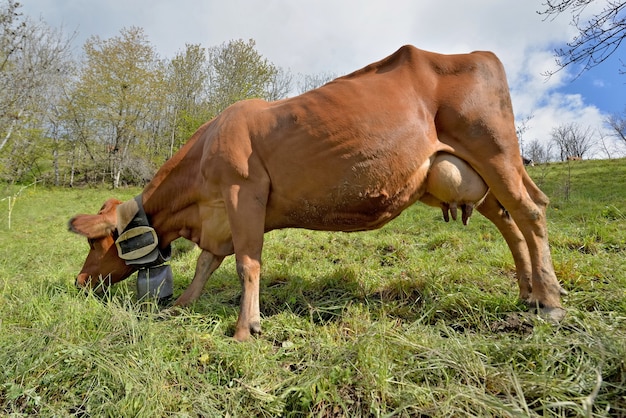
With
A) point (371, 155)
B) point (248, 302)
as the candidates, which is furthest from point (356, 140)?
point (248, 302)

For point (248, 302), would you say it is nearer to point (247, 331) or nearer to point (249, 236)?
point (247, 331)

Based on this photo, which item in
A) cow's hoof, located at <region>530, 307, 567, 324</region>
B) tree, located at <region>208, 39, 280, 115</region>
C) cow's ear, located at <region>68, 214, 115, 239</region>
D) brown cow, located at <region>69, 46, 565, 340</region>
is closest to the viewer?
cow's hoof, located at <region>530, 307, 567, 324</region>

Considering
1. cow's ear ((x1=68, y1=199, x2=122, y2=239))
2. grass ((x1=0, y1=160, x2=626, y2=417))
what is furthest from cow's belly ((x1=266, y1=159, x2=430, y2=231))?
cow's ear ((x1=68, y1=199, x2=122, y2=239))

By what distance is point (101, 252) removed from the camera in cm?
358

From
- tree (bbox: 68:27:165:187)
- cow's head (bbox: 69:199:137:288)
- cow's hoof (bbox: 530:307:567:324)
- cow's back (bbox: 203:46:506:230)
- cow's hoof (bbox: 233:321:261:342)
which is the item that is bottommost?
cow's hoof (bbox: 233:321:261:342)

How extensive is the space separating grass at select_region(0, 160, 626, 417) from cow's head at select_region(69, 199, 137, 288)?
0.32 metres

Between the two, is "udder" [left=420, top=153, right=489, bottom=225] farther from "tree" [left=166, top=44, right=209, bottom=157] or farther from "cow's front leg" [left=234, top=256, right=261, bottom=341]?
"tree" [left=166, top=44, right=209, bottom=157]

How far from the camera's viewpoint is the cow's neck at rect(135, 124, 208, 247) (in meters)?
3.54

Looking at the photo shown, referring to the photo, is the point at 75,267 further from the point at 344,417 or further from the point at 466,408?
the point at 466,408

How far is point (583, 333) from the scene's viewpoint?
75.0 inches

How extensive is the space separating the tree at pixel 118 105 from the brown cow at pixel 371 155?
29.2 m

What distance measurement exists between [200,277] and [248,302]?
3.72 feet

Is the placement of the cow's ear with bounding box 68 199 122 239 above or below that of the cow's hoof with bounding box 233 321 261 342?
above

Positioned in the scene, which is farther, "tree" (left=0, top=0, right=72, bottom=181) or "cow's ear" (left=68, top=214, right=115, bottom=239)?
"tree" (left=0, top=0, right=72, bottom=181)
